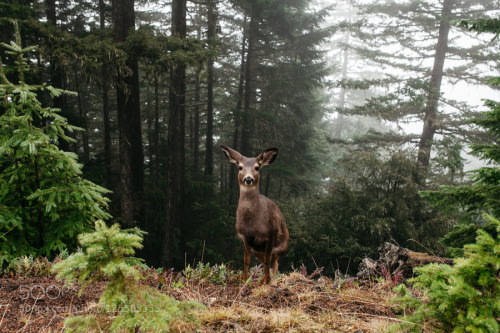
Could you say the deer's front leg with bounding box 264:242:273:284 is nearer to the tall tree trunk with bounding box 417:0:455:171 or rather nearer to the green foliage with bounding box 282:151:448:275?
the green foliage with bounding box 282:151:448:275

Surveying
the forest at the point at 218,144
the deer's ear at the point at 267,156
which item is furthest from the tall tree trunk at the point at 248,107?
the deer's ear at the point at 267,156

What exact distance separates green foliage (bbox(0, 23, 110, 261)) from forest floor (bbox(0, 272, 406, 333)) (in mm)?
677

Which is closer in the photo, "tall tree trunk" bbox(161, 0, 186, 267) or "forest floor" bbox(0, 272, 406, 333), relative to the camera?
"forest floor" bbox(0, 272, 406, 333)

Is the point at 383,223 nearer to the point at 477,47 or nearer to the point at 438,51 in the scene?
the point at 438,51

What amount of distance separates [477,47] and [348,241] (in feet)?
48.1

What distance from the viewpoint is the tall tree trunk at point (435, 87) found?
49.5 ft

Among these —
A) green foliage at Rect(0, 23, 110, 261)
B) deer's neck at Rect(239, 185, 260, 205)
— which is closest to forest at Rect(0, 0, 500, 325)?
green foliage at Rect(0, 23, 110, 261)

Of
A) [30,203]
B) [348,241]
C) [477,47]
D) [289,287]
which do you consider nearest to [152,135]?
[348,241]

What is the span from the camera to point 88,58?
8281 mm

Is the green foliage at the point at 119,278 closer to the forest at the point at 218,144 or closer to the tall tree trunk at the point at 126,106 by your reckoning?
the forest at the point at 218,144

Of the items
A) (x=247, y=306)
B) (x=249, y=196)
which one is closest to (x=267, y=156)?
(x=249, y=196)

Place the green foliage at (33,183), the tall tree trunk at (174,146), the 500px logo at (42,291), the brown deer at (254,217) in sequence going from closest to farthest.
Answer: the 500px logo at (42,291) < the green foliage at (33,183) < the brown deer at (254,217) < the tall tree trunk at (174,146)

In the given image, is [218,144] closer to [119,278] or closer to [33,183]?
[33,183]

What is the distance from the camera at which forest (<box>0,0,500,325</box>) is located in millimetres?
3838
